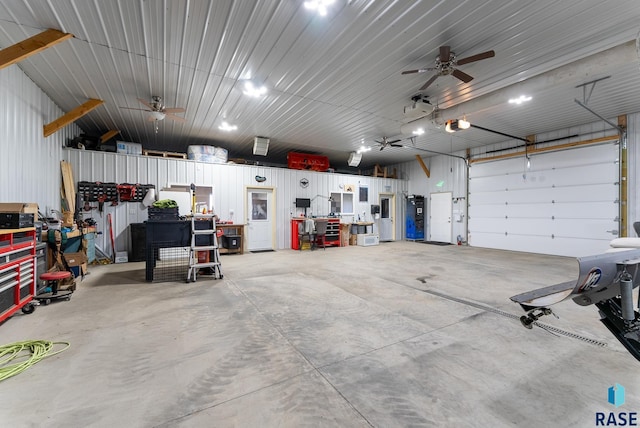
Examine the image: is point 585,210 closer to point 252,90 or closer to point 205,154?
point 252,90

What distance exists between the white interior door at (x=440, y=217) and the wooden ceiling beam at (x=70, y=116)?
1090 cm

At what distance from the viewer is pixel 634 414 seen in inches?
59.0

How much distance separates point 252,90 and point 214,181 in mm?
3697

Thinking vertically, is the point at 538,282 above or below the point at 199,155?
below

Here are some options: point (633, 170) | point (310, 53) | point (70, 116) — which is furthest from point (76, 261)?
point (633, 170)

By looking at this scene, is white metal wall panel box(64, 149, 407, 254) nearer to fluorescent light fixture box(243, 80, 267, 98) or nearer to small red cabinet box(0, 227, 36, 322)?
fluorescent light fixture box(243, 80, 267, 98)

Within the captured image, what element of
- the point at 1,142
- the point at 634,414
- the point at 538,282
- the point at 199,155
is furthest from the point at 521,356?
the point at 199,155

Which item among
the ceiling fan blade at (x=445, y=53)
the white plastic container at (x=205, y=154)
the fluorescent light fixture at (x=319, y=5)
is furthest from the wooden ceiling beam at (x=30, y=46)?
the ceiling fan blade at (x=445, y=53)

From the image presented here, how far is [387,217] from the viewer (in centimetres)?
1137

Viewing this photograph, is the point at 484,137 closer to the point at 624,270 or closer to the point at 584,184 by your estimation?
the point at 584,184

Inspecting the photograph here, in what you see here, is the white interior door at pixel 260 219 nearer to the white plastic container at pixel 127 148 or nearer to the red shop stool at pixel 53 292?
the white plastic container at pixel 127 148

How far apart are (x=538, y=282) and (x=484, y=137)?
5.28 m

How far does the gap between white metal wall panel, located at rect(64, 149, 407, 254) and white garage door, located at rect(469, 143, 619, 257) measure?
161 inches

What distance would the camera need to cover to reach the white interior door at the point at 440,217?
1014cm
